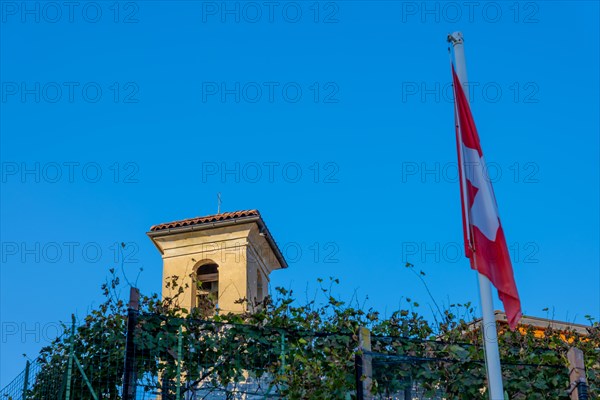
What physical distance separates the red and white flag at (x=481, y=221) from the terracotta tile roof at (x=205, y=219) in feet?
33.4

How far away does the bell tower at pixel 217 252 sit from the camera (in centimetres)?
1791

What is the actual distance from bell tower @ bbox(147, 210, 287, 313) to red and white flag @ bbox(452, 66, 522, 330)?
395 inches

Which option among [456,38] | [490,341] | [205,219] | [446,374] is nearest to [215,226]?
[205,219]

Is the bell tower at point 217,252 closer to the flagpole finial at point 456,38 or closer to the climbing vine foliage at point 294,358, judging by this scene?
the climbing vine foliage at point 294,358

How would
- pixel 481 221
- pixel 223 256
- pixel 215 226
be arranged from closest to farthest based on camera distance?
pixel 481 221 < pixel 223 256 < pixel 215 226

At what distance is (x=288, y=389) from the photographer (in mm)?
9914

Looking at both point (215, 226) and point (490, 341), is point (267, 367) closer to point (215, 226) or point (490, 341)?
point (490, 341)

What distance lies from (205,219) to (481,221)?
10943 mm

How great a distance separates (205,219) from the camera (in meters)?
18.4

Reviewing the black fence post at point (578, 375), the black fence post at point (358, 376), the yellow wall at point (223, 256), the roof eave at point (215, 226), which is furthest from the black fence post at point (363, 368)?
the roof eave at point (215, 226)

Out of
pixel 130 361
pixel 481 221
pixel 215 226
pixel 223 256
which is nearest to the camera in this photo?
pixel 481 221

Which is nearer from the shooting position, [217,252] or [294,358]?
[294,358]

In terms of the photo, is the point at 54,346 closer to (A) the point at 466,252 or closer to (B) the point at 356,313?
(B) the point at 356,313

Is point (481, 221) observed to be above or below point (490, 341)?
above
